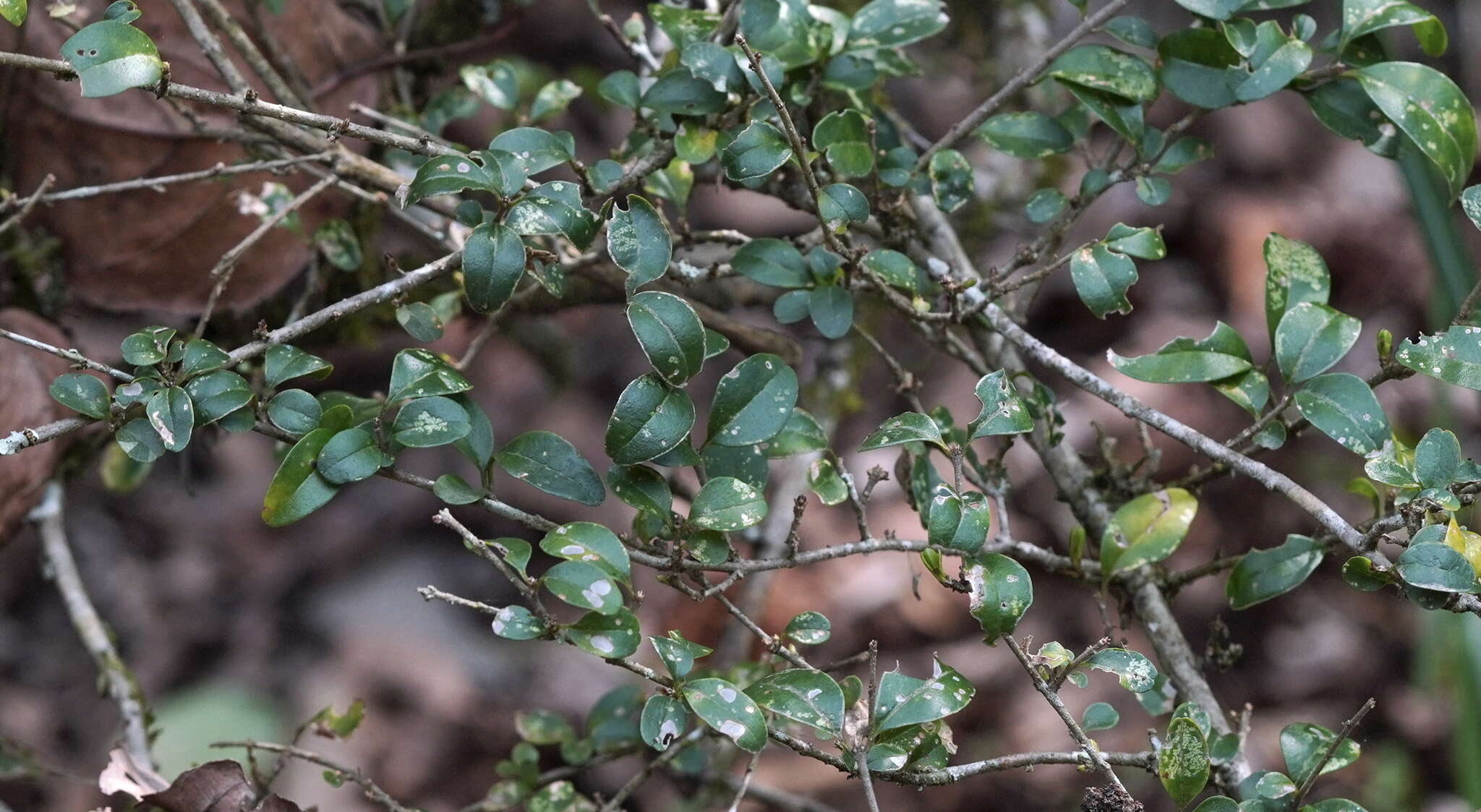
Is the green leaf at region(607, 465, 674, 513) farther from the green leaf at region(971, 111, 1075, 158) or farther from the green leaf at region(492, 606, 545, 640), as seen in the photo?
the green leaf at region(971, 111, 1075, 158)

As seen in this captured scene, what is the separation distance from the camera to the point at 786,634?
0.85m

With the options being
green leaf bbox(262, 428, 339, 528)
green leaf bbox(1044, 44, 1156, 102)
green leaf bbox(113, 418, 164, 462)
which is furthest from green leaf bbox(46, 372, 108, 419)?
green leaf bbox(1044, 44, 1156, 102)

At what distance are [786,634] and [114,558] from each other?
1835 millimetres

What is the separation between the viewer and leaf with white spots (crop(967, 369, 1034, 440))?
0.77 metres

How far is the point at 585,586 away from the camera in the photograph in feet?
2.36

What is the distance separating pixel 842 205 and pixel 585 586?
0.36 metres

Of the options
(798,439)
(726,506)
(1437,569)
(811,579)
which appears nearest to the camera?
(1437,569)

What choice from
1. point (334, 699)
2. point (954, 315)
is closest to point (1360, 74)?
point (954, 315)

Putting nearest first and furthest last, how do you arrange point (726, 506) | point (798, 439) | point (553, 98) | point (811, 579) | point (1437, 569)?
point (1437, 569) → point (726, 506) → point (798, 439) → point (553, 98) → point (811, 579)

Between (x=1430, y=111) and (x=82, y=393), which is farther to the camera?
(x=1430, y=111)

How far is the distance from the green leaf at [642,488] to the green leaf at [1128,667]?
Answer: 0.32m

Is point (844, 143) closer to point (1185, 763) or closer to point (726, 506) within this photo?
point (726, 506)

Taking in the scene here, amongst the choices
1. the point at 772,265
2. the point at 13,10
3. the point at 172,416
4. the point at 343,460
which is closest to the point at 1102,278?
the point at 772,265

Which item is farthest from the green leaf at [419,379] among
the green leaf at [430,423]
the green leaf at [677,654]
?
the green leaf at [677,654]
